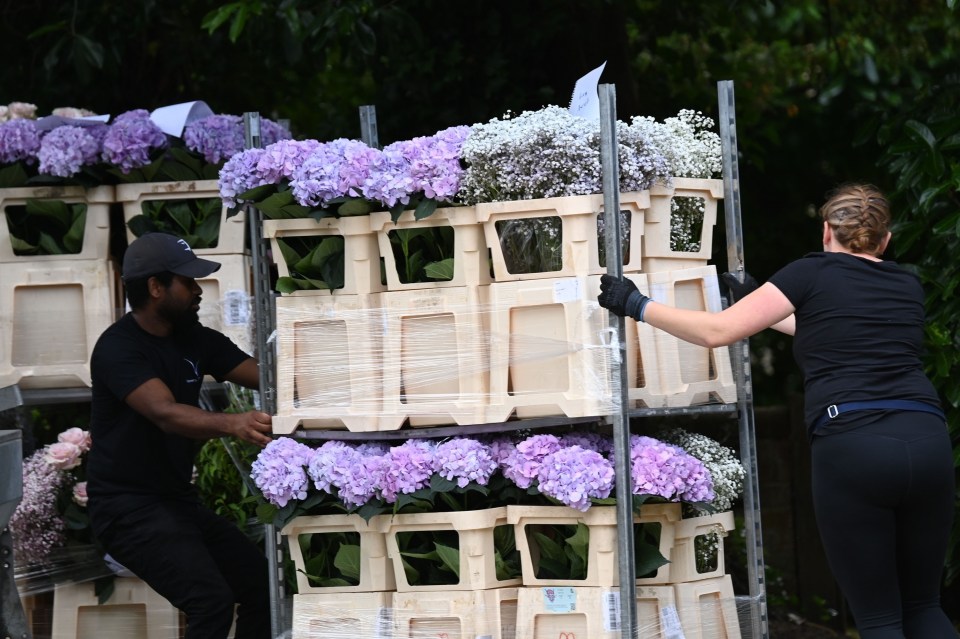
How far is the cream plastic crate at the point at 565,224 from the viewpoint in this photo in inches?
150

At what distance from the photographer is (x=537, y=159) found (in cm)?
386

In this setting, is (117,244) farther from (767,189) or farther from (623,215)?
(767,189)

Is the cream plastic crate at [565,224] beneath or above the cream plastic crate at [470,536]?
above

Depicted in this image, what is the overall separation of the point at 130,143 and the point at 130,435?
1.26 metres

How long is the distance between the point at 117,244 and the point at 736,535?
430cm

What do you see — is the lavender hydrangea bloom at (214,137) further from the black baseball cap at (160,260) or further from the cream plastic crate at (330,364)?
the cream plastic crate at (330,364)

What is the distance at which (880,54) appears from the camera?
8.02m

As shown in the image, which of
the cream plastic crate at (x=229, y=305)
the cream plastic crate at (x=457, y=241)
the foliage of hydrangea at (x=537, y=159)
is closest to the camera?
the foliage of hydrangea at (x=537, y=159)

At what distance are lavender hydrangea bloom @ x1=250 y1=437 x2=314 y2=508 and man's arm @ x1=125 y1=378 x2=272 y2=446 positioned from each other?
0.49 ft

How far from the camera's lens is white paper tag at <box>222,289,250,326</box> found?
16.5ft

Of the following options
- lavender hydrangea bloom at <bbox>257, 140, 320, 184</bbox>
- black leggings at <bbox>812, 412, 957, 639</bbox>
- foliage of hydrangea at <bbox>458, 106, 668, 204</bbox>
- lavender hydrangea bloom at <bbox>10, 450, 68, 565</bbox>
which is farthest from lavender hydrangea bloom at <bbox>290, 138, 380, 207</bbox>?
lavender hydrangea bloom at <bbox>10, 450, 68, 565</bbox>

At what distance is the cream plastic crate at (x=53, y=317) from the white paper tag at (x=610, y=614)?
2.26m

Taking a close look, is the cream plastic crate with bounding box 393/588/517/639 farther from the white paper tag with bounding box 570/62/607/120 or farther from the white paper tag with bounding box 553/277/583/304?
the white paper tag with bounding box 570/62/607/120

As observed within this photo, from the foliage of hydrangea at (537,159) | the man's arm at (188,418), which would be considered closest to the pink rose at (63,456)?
the man's arm at (188,418)
